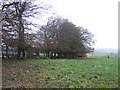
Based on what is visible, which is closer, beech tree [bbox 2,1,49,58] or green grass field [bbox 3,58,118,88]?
green grass field [bbox 3,58,118,88]

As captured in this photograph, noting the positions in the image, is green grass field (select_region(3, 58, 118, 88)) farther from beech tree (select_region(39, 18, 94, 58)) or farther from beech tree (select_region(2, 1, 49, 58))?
beech tree (select_region(39, 18, 94, 58))

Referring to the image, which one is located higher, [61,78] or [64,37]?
[64,37]

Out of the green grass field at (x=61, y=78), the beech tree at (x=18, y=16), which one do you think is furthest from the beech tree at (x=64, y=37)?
the green grass field at (x=61, y=78)

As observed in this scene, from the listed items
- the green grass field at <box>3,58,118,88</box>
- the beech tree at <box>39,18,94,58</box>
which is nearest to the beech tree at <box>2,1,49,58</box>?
the green grass field at <box>3,58,118,88</box>

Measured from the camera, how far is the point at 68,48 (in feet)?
55.4

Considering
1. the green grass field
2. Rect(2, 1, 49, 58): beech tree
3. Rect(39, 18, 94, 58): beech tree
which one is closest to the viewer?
the green grass field

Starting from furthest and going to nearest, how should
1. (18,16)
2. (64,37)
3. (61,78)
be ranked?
(64,37)
(18,16)
(61,78)

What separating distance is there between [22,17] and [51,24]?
10.4m

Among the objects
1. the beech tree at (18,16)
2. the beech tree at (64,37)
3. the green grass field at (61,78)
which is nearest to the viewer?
the green grass field at (61,78)

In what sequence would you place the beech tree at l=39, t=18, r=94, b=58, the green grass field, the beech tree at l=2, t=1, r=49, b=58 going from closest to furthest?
the green grass field, the beech tree at l=2, t=1, r=49, b=58, the beech tree at l=39, t=18, r=94, b=58

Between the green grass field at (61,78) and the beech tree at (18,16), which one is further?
the beech tree at (18,16)

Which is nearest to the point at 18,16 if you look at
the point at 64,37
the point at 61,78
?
the point at 61,78

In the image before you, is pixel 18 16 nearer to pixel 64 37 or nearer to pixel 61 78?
pixel 61 78

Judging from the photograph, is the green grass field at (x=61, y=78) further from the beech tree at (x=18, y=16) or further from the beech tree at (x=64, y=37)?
the beech tree at (x=64, y=37)
